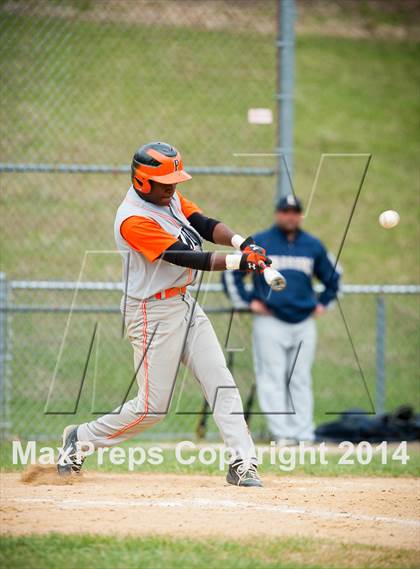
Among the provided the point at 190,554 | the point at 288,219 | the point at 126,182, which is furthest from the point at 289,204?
the point at 126,182

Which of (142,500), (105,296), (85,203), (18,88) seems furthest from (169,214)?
(85,203)

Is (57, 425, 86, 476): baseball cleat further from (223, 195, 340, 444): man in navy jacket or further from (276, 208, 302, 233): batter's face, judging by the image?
(276, 208, 302, 233): batter's face

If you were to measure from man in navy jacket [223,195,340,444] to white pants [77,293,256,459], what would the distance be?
A: 8.78 feet

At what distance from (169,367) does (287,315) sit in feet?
9.71

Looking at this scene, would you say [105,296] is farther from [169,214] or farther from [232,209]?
[169,214]

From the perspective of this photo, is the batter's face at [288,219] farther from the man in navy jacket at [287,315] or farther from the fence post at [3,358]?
the fence post at [3,358]

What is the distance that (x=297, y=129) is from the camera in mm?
18312

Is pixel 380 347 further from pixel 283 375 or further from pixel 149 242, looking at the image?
pixel 149 242

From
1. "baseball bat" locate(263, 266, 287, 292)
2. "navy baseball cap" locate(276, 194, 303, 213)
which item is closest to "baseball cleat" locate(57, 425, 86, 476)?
"baseball bat" locate(263, 266, 287, 292)

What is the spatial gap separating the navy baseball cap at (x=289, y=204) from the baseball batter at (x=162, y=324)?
2.55 metres

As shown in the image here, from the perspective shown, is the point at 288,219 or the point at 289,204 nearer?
the point at 289,204

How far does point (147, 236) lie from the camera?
5.60m

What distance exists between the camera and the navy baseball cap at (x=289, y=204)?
330 inches

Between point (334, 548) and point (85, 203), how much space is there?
9.38 metres
